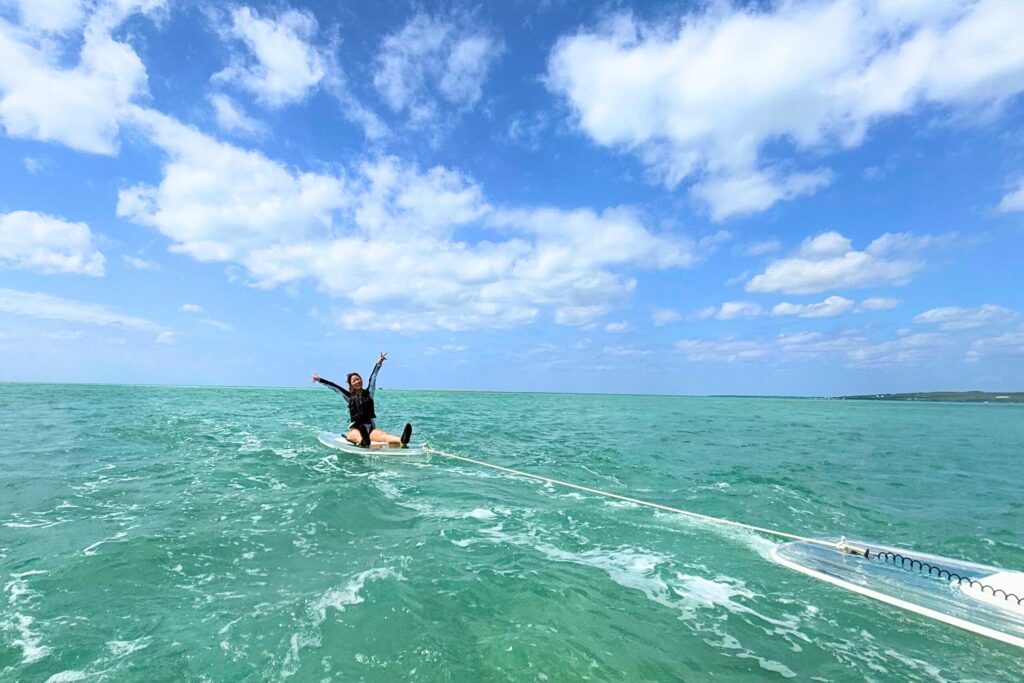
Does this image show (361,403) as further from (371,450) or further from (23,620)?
(23,620)

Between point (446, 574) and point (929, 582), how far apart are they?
8212 mm

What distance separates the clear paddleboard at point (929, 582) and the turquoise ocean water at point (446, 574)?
324 millimetres

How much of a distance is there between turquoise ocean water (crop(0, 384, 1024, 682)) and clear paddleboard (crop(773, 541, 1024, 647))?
1.06ft

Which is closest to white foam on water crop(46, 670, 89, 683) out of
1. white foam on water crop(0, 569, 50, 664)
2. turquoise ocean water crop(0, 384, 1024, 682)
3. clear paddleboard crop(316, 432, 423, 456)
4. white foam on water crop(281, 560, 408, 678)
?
turquoise ocean water crop(0, 384, 1024, 682)

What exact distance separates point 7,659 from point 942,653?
36.8 feet

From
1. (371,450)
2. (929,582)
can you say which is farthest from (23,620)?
(929,582)

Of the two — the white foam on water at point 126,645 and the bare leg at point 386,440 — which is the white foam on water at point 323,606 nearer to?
the white foam on water at point 126,645

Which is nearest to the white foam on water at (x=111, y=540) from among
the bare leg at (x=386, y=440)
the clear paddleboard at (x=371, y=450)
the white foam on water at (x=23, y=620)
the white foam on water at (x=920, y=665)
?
the white foam on water at (x=23, y=620)

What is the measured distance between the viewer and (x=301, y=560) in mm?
8766

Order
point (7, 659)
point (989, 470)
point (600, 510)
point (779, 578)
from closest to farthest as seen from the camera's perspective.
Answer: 1. point (7, 659)
2. point (779, 578)
3. point (600, 510)
4. point (989, 470)

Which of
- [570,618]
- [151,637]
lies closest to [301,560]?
[151,637]

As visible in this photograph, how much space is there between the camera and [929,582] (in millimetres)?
8383

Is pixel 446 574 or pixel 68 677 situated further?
pixel 446 574

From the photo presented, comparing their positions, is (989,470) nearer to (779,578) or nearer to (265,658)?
(779,578)
